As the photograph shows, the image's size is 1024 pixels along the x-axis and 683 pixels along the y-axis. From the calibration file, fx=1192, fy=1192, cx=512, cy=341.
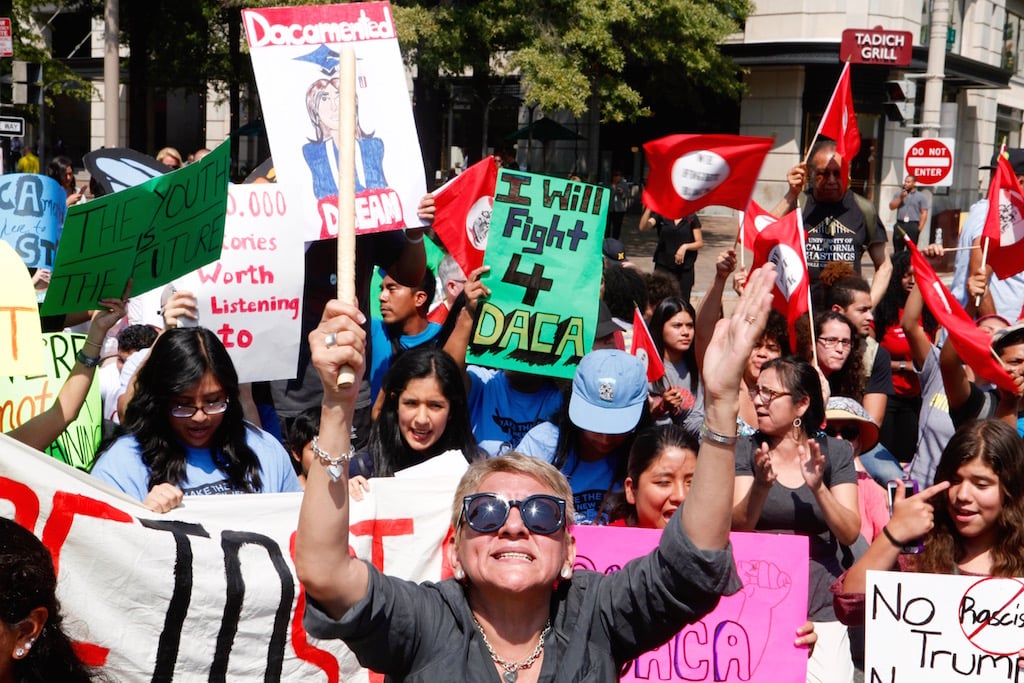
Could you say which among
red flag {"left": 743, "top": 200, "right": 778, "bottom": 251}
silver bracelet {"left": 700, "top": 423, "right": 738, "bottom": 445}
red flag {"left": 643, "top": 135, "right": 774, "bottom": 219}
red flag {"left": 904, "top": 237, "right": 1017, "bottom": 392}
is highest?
red flag {"left": 643, "top": 135, "right": 774, "bottom": 219}

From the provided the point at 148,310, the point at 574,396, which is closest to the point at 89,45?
the point at 148,310

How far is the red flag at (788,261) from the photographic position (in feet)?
17.7

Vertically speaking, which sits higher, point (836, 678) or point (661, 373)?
point (661, 373)

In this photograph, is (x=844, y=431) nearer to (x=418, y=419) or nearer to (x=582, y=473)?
(x=582, y=473)

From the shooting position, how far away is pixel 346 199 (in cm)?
209

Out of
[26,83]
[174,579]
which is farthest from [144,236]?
[26,83]

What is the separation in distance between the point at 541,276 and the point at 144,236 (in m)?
1.71

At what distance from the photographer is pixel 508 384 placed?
5.17 meters

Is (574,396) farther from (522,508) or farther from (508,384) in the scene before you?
(522,508)

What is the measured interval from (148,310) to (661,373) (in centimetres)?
294

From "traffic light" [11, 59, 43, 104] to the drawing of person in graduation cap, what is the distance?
43.3ft

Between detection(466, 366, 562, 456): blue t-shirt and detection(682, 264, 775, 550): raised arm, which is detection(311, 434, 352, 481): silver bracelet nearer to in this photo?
detection(682, 264, 775, 550): raised arm

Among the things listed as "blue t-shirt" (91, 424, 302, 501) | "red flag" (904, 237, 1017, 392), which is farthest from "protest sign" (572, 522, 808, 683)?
"red flag" (904, 237, 1017, 392)

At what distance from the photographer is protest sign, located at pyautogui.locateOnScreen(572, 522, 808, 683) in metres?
3.65
